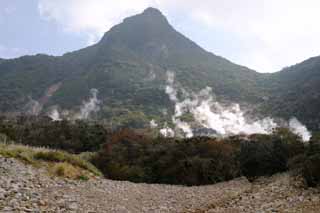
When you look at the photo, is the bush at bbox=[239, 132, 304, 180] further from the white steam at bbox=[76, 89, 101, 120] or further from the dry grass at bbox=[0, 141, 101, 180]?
the white steam at bbox=[76, 89, 101, 120]

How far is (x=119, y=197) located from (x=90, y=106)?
92599 millimetres

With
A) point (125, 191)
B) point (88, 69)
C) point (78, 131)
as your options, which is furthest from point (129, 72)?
point (125, 191)

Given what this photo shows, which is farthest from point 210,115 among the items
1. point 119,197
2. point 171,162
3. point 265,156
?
point 119,197

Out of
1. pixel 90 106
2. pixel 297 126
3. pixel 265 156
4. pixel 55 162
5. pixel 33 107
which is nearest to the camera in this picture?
pixel 55 162

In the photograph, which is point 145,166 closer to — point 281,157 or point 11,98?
point 281,157

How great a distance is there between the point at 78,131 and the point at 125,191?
974 inches

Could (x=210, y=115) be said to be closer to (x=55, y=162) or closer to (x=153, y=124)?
(x=153, y=124)

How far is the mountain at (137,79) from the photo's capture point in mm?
96562

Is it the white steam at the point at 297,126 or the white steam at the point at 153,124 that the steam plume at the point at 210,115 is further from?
the white steam at the point at 297,126

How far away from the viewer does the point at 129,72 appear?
394 ft

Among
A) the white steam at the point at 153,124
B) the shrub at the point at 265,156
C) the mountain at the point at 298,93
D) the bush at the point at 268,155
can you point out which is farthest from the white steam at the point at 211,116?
the shrub at the point at 265,156

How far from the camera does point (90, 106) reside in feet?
344

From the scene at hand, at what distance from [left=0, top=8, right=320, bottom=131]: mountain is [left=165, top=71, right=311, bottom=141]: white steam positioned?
2645 mm

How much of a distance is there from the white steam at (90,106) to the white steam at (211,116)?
20.5m
